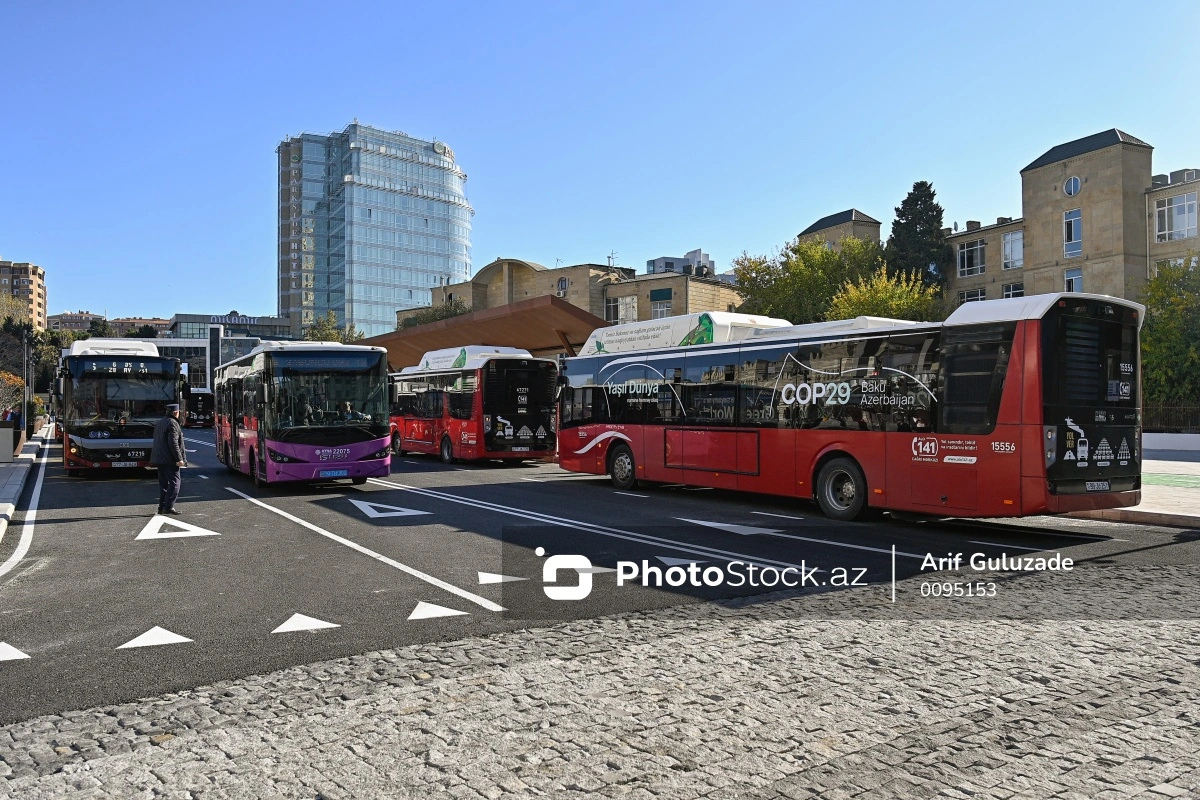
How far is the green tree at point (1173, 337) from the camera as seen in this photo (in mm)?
38812

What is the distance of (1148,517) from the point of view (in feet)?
45.3

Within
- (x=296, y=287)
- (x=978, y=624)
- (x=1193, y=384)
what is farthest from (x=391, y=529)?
(x=296, y=287)

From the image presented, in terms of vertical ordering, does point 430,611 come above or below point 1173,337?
below

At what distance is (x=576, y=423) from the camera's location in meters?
20.8

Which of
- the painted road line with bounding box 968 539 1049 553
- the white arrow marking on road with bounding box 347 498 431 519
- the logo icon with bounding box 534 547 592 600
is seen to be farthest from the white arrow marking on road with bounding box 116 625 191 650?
the painted road line with bounding box 968 539 1049 553

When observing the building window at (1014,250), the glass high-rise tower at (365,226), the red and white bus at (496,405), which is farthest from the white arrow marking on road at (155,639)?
the glass high-rise tower at (365,226)

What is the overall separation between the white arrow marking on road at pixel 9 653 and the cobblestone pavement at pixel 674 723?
1611 mm

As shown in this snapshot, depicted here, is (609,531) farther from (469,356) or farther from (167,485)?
(469,356)

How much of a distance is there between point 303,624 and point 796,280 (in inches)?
1782

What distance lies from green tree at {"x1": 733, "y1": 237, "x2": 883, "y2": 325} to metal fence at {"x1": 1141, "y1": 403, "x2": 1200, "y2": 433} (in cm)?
1689

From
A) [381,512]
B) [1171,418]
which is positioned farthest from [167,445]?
[1171,418]

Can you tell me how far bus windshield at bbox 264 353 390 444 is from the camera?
58.3 feet

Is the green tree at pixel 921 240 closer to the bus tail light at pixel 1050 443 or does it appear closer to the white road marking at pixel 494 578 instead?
the bus tail light at pixel 1050 443

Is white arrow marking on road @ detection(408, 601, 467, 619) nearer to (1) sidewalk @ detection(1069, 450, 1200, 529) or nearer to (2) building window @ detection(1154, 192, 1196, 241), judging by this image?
(1) sidewalk @ detection(1069, 450, 1200, 529)
